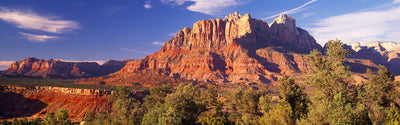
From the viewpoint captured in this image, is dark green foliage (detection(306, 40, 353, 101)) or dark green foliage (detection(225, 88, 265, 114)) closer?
dark green foliage (detection(306, 40, 353, 101))

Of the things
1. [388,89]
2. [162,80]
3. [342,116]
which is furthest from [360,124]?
[162,80]

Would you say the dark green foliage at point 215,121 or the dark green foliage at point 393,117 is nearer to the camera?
the dark green foliage at point 393,117

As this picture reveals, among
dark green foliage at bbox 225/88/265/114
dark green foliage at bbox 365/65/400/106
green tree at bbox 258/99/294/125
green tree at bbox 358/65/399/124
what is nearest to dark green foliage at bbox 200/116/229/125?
green tree at bbox 258/99/294/125

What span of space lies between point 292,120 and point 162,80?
11930cm

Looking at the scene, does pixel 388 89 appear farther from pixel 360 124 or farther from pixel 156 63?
pixel 156 63

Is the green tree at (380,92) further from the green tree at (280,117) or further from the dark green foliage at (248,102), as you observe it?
the dark green foliage at (248,102)

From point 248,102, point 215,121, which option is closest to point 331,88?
point 248,102

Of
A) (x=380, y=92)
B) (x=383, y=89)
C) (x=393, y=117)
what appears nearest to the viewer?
(x=393, y=117)

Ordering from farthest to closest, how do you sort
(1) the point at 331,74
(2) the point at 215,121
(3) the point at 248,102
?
(3) the point at 248,102 → (2) the point at 215,121 → (1) the point at 331,74

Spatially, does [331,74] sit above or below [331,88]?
above

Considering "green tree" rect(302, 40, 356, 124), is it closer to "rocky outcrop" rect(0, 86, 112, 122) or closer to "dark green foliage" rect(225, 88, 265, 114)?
"dark green foliage" rect(225, 88, 265, 114)

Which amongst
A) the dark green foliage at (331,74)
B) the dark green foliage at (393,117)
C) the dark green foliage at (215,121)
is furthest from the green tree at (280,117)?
the dark green foliage at (393,117)

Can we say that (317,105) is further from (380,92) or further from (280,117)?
(380,92)

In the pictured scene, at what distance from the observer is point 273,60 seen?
594 ft
